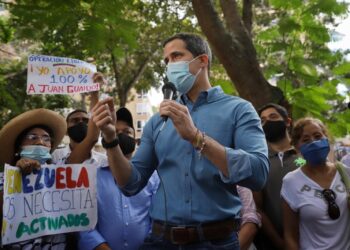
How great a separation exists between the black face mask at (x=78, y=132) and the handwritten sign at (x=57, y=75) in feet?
3.18

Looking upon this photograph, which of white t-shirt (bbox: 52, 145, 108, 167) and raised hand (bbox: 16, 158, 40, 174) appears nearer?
raised hand (bbox: 16, 158, 40, 174)

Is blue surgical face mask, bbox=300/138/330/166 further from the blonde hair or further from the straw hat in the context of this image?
the straw hat

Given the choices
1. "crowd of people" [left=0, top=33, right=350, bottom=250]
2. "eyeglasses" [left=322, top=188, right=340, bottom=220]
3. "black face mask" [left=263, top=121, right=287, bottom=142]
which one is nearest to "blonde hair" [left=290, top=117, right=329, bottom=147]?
"crowd of people" [left=0, top=33, right=350, bottom=250]

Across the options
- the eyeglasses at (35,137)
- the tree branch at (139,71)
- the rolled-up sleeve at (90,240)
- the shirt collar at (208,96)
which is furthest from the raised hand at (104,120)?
the tree branch at (139,71)

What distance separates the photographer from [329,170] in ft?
10.9

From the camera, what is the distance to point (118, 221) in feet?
10.6

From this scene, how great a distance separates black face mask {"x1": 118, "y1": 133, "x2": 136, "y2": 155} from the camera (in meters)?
3.67

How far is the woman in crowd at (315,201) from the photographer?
3.08 m

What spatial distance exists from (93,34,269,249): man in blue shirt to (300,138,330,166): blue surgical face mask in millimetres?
1320

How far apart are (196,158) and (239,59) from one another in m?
3.92

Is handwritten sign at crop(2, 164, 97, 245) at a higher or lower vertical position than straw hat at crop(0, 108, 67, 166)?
lower

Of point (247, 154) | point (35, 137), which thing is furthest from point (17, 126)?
point (247, 154)

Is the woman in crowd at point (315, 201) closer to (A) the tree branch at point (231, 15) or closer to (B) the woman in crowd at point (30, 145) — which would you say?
(B) the woman in crowd at point (30, 145)

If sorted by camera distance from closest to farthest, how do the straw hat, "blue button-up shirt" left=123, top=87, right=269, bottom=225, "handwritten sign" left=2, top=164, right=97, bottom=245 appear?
"blue button-up shirt" left=123, top=87, right=269, bottom=225, "handwritten sign" left=2, top=164, right=97, bottom=245, the straw hat
